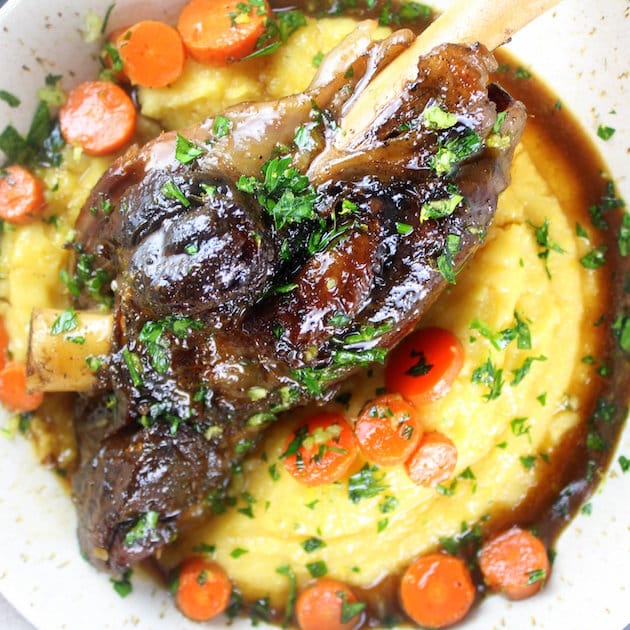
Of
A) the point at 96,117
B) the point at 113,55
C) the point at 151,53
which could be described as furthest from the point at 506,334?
the point at 113,55

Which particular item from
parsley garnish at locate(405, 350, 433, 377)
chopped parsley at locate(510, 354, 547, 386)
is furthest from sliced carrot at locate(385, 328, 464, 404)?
chopped parsley at locate(510, 354, 547, 386)

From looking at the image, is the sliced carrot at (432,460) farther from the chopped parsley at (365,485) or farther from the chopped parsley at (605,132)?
the chopped parsley at (605,132)

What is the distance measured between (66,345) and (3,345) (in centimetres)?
95

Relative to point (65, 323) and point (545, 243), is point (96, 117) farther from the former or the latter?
point (545, 243)

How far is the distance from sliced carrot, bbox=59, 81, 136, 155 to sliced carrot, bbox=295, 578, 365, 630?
359 cm

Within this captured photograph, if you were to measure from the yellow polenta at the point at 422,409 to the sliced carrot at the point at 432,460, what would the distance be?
134mm

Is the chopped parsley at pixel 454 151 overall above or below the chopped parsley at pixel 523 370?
above

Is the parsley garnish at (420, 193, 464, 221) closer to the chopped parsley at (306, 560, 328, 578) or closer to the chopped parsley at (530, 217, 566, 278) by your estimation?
the chopped parsley at (530, 217, 566, 278)

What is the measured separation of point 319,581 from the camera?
505 cm

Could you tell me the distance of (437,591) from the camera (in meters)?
4.88

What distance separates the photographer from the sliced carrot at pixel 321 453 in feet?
14.9

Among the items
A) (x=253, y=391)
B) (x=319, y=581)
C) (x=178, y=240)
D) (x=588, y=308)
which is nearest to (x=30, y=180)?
(x=178, y=240)

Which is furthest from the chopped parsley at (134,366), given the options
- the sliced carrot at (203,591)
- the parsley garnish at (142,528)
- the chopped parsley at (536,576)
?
the chopped parsley at (536,576)

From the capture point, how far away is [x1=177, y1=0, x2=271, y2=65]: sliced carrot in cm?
468
